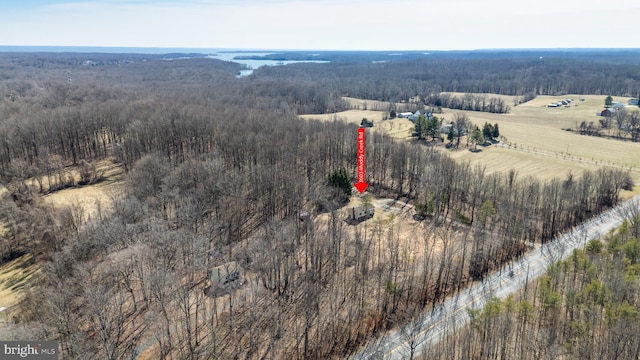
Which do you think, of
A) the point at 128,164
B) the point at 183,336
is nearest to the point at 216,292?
the point at 183,336

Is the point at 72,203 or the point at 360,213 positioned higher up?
the point at 72,203

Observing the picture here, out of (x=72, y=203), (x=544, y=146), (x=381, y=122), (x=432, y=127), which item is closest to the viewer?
(x=72, y=203)

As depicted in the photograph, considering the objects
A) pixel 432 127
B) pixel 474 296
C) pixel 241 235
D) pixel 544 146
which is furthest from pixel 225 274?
pixel 544 146

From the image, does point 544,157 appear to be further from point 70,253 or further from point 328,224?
point 70,253

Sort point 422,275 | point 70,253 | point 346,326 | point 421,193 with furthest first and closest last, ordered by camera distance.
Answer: point 421,193, point 422,275, point 70,253, point 346,326

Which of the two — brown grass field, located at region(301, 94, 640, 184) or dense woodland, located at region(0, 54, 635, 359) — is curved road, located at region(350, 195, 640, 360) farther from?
brown grass field, located at region(301, 94, 640, 184)

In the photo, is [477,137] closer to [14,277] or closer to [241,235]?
[241,235]
